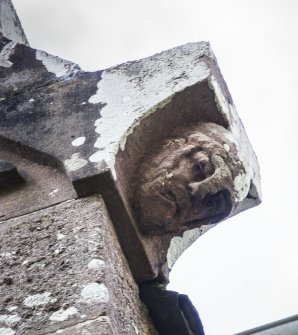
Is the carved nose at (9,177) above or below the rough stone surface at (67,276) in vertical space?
above

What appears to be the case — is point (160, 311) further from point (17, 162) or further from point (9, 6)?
point (9, 6)

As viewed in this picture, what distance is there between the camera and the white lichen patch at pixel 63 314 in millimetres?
1368

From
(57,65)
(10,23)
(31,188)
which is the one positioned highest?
(10,23)

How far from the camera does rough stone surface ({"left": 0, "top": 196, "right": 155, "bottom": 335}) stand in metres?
→ 1.37

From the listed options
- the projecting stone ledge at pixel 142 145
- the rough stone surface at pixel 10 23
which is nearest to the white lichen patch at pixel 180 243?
the projecting stone ledge at pixel 142 145

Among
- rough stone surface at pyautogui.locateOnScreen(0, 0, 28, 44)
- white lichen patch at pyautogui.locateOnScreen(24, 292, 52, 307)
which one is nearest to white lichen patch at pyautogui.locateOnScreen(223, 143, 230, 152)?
white lichen patch at pyautogui.locateOnScreen(24, 292, 52, 307)

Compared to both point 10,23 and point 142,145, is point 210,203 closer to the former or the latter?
point 142,145

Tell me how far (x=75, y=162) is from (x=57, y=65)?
591 mm

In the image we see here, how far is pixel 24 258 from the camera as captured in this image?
1.57m

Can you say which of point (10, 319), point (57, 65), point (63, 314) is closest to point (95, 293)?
point (63, 314)

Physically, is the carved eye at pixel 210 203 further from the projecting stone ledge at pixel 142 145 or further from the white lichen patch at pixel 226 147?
the white lichen patch at pixel 226 147

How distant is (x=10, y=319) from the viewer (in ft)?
4.60

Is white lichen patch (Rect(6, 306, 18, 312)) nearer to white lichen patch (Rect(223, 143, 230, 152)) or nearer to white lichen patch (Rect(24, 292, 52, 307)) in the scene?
white lichen patch (Rect(24, 292, 52, 307))

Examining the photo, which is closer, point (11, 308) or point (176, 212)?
point (11, 308)
